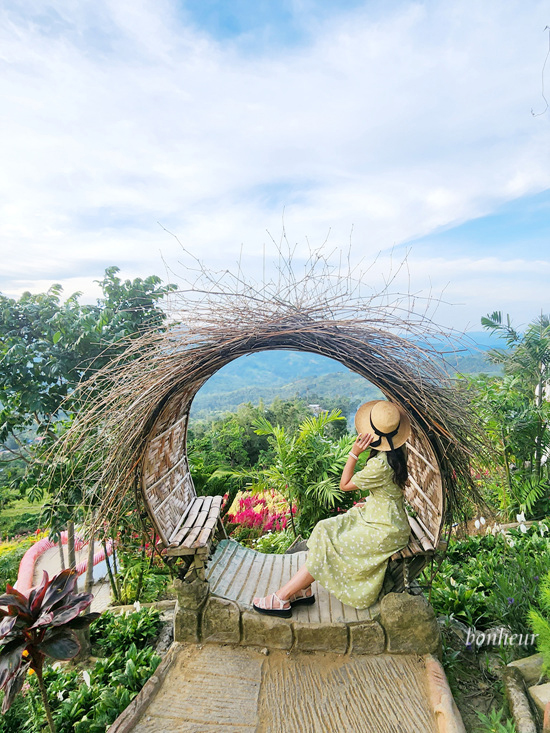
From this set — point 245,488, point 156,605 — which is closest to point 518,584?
point 156,605

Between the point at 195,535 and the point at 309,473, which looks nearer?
the point at 195,535

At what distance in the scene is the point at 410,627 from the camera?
2.77 metres

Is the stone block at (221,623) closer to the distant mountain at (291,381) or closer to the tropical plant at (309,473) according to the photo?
the distant mountain at (291,381)

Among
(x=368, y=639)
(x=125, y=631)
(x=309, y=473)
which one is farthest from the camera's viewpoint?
(x=309, y=473)

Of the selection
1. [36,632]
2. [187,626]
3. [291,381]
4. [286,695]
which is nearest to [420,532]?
[286,695]

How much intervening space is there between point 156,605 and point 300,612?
1599 millimetres

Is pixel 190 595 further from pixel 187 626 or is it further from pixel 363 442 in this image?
pixel 363 442

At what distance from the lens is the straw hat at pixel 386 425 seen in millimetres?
2832

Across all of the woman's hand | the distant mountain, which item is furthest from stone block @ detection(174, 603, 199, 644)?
the distant mountain

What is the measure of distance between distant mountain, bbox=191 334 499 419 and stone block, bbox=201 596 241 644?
72.2 inches

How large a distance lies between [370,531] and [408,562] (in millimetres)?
387

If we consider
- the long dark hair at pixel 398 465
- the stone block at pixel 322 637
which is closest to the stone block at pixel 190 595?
the stone block at pixel 322 637

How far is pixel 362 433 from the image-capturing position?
2.97m

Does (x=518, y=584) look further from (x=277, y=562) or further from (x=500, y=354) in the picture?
(x=500, y=354)
